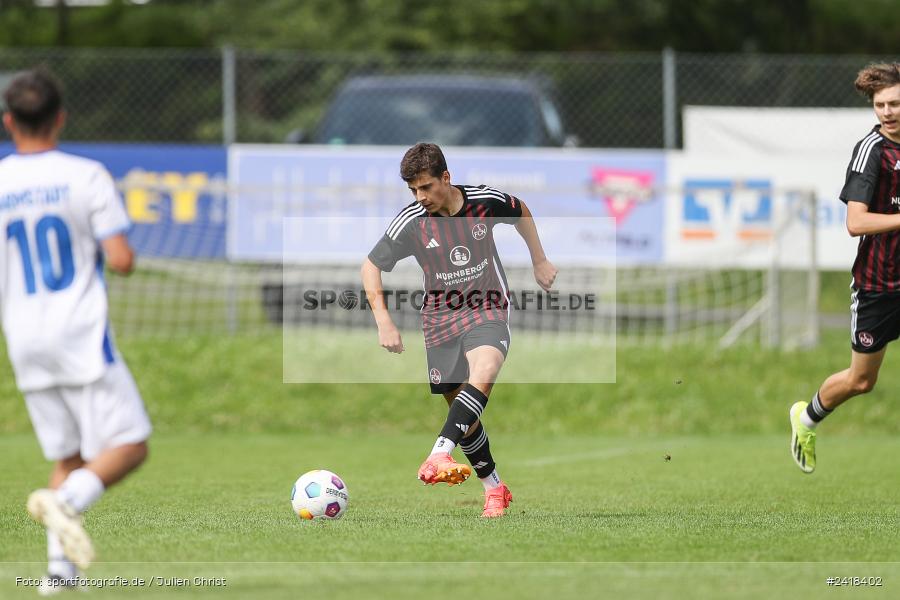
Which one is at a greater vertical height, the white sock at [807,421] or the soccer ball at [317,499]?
the white sock at [807,421]

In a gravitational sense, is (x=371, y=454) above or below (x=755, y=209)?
below

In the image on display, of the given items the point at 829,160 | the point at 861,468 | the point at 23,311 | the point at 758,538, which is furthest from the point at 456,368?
the point at 829,160

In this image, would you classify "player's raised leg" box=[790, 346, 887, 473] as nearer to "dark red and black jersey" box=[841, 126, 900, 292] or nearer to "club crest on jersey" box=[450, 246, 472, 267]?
"dark red and black jersey" box=[841, 126, 900, 292]

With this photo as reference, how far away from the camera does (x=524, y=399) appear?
13.6 meters

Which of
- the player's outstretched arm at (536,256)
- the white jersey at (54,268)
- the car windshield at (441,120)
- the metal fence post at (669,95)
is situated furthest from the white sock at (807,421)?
the car windshield at (441,120)

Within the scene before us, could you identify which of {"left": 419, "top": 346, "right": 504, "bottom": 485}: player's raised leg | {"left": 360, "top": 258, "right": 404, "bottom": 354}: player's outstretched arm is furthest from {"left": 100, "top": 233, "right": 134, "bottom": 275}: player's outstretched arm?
{"left": 360, "top": 258, "right": 404, "bottom": 354}: player's outstretched arm

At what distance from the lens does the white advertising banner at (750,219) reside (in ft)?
47.4

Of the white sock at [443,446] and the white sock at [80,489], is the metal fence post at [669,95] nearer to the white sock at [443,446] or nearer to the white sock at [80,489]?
the white sock at [443,446]

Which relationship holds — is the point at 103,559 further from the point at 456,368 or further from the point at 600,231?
the point at 600,231

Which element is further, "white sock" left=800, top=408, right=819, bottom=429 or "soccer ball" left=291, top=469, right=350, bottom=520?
"white sock" left=800, top=408, right=819, bottom=429

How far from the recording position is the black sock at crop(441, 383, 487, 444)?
7.12 meters

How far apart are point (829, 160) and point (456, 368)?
27.1 feet

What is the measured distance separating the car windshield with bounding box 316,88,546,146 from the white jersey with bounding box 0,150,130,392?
10.3 m

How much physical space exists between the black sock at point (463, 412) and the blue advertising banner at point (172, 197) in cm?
753
